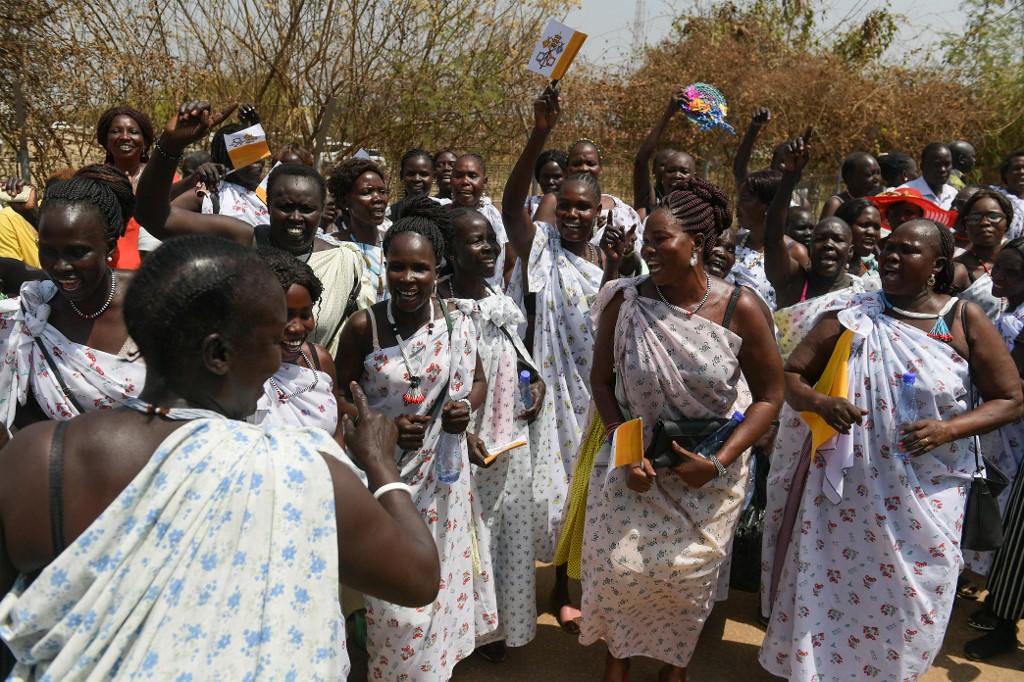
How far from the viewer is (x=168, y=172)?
3.52 m

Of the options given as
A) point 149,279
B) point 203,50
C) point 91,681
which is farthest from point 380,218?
point 203,50

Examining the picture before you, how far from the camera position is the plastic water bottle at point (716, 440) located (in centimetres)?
343

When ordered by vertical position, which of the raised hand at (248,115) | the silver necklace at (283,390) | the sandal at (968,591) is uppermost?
the raised hand at (248,115)

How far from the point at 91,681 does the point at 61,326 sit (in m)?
1.51

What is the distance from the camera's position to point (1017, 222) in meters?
7.12

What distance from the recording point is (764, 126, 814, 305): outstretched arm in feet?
15.7

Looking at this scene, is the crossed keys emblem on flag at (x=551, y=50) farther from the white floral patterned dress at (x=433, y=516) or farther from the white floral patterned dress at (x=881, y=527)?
the white floral patterned dress at (x=881, y=527)

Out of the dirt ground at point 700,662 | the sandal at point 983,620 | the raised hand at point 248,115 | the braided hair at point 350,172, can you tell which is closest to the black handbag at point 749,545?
the dirt ground at point 700,662

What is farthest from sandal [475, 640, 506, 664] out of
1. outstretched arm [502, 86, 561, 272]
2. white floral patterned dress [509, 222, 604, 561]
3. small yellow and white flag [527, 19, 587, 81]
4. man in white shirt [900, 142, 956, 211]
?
man in white shirt [900, 142, 956, 211]

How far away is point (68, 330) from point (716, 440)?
2.33m

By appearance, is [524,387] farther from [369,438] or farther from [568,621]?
[369,438]

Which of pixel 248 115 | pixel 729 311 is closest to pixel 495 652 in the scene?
pixel 729 311

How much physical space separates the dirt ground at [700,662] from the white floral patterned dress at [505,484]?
150 millimetres

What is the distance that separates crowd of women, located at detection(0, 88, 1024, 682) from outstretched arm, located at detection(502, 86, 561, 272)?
2 centimetres
